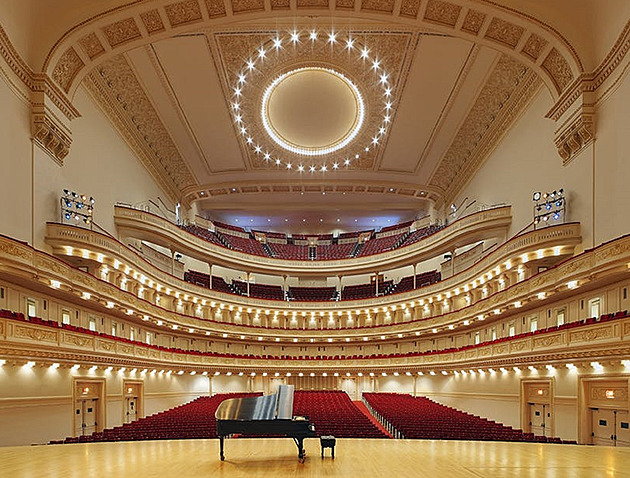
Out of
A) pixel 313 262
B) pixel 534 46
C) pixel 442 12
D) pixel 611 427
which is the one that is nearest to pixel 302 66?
pixel 442 12

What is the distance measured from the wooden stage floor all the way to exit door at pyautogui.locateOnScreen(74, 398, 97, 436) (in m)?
4.56

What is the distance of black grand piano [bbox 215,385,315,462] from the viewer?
7.72m

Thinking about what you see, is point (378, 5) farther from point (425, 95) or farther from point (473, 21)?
point (425, 95)

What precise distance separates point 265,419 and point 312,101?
1821 cm

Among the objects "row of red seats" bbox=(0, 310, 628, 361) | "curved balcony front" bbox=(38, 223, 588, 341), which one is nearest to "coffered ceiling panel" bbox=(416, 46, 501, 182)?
"curved balcony front" bbox=(38, 223, 588, 341)

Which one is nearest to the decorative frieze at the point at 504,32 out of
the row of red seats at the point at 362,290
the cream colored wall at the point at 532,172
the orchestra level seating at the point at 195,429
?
the cream colored wall at the point at 532,172

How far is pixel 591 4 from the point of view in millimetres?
14180

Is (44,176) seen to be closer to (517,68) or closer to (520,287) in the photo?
(520,287)

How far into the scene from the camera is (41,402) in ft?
41.1

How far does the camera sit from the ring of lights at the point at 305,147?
21.2 metres

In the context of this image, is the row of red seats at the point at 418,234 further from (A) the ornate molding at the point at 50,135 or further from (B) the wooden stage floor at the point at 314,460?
(B) the wooden stage floor at the point at 314,460

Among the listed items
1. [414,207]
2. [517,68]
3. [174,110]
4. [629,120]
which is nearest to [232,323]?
[174,110]

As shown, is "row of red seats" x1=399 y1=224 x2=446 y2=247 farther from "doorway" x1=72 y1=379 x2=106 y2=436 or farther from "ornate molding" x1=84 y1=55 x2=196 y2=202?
"doorway" x1=72 y1=379 x2=106 y2=436

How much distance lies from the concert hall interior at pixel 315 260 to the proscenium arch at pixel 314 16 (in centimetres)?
7
